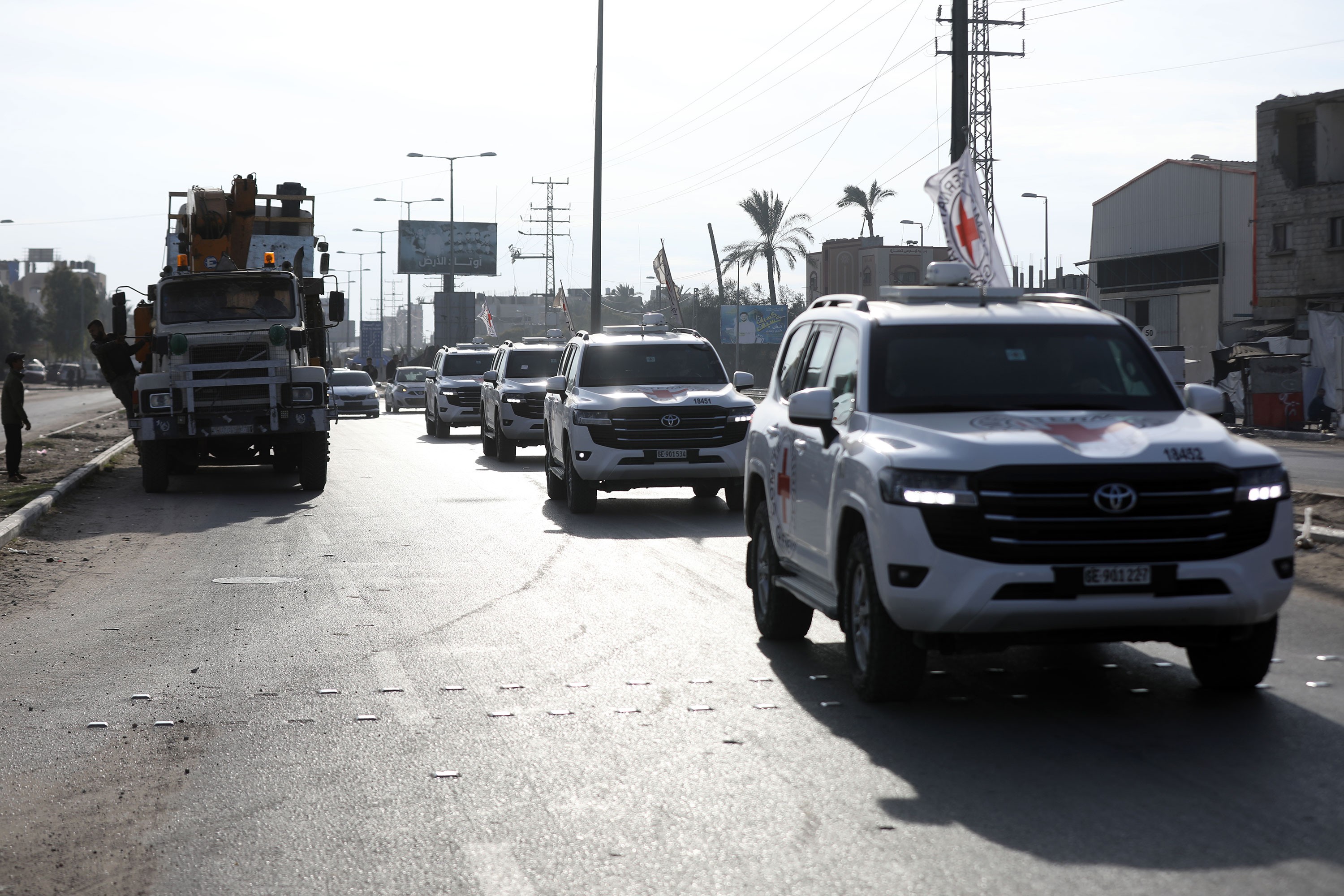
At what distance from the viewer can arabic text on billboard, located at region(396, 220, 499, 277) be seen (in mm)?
95062

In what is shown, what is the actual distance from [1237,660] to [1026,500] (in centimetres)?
150

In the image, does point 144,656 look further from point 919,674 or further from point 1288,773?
point 1288,773

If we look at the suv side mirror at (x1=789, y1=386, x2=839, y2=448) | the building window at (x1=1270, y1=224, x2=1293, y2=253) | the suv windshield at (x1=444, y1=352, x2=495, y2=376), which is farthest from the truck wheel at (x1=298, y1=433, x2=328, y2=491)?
the building window at (x1=1270, y1=224, x2=1293, y2=253)

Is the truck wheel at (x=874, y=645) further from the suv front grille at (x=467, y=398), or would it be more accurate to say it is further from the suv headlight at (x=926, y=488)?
the suv front grille at (x=467, y=398)

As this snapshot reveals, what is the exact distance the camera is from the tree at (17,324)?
109 metres

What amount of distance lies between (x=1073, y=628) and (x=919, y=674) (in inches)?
30.8

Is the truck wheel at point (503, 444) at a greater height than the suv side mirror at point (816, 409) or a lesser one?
lesser

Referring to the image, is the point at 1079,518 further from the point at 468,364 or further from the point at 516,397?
the point at 468,364

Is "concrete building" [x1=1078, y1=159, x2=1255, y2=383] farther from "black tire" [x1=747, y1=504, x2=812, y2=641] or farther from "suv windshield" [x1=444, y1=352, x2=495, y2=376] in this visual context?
"black tire" [x1=747, y1=504, x2=812, y2=641]

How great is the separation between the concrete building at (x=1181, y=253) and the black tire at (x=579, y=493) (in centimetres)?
4198

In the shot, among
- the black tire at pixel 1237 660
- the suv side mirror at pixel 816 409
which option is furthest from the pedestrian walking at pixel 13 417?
the black tire at pixel 1237 660

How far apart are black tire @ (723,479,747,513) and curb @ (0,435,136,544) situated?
7.31 meters

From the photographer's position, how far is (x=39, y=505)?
16484 millimetres

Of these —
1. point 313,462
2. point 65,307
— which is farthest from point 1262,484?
point 65,307
